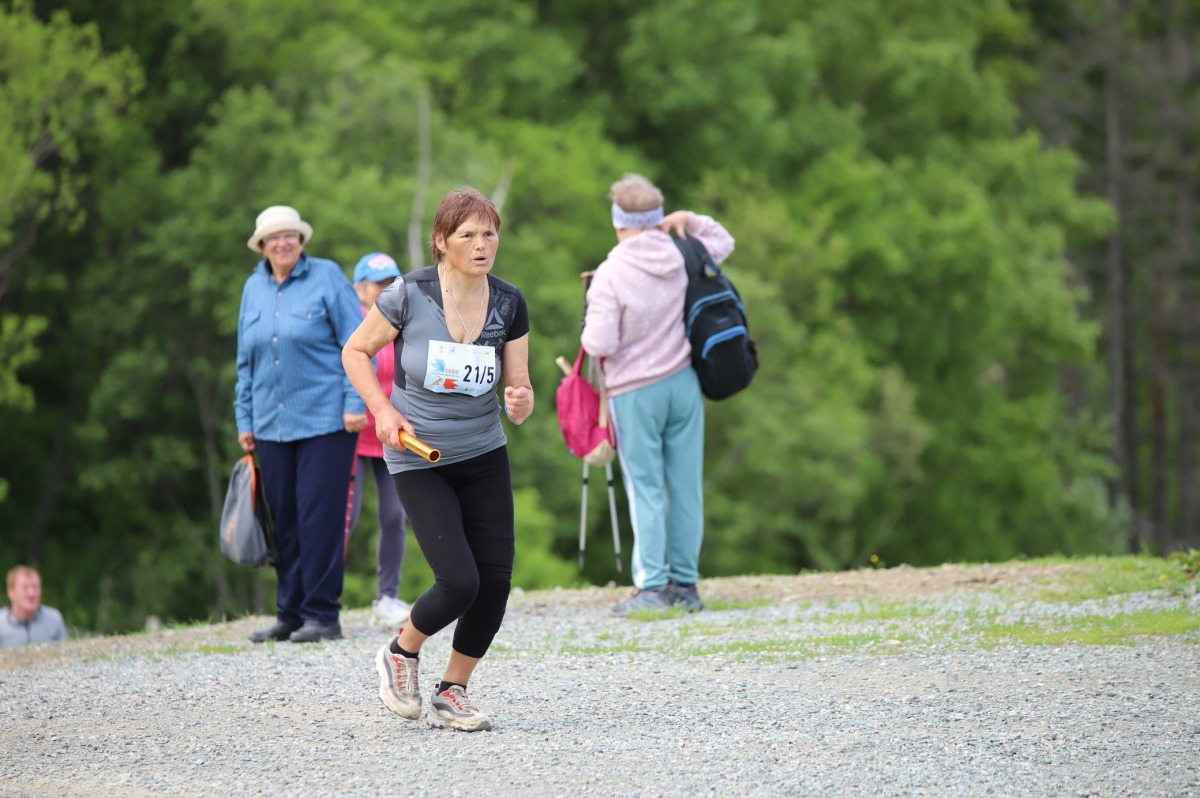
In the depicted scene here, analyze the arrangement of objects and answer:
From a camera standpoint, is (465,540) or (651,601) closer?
(465,540)

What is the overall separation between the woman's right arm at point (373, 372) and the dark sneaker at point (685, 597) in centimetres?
372

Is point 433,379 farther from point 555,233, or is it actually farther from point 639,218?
point 555,233

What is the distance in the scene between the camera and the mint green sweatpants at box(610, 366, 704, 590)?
926 cm

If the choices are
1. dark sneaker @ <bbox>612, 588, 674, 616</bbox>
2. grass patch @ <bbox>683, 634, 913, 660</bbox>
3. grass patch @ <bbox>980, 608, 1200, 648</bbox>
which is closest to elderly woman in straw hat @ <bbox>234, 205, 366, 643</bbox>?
dark sneaker @ <bbox>612, 588, 674, 616</bbox>

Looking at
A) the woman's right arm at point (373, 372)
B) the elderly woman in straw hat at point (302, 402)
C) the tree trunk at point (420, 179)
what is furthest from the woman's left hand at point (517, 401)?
the tree trunk at point (420, 179)

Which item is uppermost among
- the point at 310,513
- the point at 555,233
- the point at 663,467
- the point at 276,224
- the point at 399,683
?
the point at 555,233

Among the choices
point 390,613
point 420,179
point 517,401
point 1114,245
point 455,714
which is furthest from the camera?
point 1114,245

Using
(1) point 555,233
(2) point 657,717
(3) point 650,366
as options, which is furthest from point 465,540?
(1) point 555,233

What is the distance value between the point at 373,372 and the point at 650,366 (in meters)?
3.36

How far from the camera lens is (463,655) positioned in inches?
251

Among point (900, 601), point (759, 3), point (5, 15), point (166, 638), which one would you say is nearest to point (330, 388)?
point (166, 638)

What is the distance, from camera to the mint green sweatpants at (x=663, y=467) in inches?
364

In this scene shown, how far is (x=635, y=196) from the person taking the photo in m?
9.23

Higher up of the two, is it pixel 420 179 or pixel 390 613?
pixel 420 179
